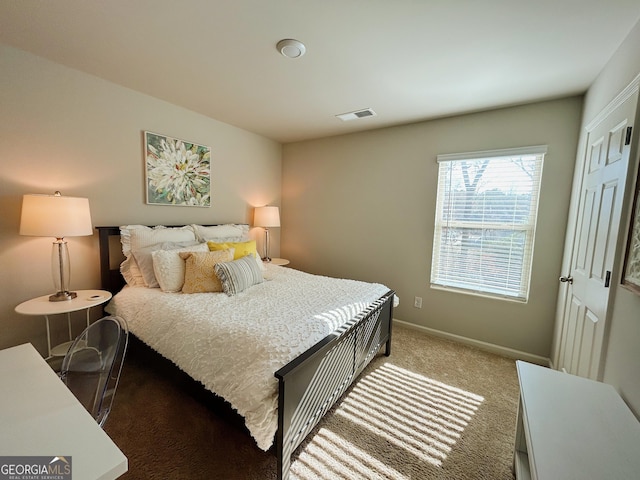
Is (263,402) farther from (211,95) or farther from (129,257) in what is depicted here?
(211,95)

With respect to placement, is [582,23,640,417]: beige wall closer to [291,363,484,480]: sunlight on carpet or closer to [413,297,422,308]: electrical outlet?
[291,363,484,480]: sunlight on carpet

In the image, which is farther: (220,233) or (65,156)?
(220,233)

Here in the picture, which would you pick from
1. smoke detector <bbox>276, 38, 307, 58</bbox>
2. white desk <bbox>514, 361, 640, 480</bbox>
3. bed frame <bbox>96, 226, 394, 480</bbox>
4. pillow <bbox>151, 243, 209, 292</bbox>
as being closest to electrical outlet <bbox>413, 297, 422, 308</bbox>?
bed frame <bbox>96, 226, 394, 480</bbox>

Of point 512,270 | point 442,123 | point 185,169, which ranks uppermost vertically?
point 442,123

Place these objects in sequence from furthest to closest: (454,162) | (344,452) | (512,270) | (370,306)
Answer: (454,162), (512,270), (370,306), (344,452)

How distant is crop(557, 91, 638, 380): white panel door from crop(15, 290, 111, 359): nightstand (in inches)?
129

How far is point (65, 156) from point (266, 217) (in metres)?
1.99

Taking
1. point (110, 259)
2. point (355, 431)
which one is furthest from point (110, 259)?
point (355, 431)

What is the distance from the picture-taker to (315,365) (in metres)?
1.47

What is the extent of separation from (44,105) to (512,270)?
14.1ft

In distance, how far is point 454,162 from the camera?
2824 mm

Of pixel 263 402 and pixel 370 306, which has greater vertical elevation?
pixel 370 306

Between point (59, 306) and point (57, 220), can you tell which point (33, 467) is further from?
A: point (57, 220)

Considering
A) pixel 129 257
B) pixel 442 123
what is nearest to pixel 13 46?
pixel 129 257
